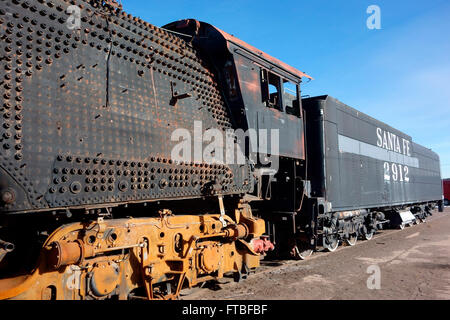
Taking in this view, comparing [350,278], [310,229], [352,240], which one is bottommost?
[350,278]

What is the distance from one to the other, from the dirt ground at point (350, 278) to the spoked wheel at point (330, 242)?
0.70 ft

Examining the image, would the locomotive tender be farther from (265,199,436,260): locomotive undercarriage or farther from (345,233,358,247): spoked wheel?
(345,233,358,247): spoked wheel

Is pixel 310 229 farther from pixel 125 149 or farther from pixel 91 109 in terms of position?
pixel 91 109

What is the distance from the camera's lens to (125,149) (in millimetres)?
3838

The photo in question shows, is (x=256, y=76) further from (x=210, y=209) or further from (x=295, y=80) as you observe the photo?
(x=210, y=209)

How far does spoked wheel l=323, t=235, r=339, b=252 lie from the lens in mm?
9047

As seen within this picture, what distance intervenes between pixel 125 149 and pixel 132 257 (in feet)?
4.26

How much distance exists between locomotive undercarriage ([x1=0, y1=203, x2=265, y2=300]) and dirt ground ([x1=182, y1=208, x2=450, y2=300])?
1.97ft

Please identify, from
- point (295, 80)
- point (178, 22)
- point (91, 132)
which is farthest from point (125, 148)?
point (295, 80)

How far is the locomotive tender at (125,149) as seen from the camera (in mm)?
3061

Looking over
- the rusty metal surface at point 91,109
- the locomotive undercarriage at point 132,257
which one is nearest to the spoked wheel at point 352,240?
the locomotive undercarriage at point 132,257

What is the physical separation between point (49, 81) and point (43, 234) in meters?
1.54

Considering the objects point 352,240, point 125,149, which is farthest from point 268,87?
point 352,240

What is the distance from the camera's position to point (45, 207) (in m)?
3.06
